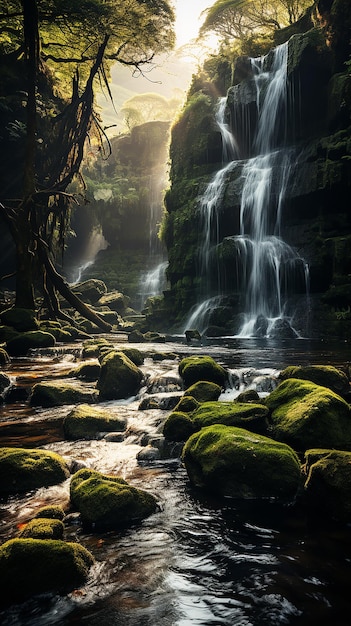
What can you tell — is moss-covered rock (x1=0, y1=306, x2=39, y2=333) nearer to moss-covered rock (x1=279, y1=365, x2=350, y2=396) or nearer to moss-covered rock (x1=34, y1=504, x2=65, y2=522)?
moss-covered rock (x1=279, y1=365, x2=350, y2=396)

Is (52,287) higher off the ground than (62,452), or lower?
higher

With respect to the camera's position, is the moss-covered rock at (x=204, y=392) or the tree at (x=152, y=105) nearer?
the moss-covered rock at (x=204, y=392)

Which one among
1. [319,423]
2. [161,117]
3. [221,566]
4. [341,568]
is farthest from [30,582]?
[161,117]

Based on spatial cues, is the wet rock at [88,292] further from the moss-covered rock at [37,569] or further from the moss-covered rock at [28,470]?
the moss-covered rock at [37,569]

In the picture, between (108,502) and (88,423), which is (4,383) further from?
(108,502)

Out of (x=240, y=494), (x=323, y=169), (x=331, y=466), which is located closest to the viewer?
(x=331, y=466)

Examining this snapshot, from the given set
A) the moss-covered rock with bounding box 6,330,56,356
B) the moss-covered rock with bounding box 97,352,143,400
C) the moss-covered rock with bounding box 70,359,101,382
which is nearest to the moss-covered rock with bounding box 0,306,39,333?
the moss-covered rock with bounding box 6,330,56,356

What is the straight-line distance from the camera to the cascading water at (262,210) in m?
Answer: 21.4

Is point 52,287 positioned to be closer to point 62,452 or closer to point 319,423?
point 62,452

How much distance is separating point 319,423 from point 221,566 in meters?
2.41

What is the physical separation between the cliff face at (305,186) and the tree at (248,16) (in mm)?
10236

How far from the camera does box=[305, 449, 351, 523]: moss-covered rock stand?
3.76 metres

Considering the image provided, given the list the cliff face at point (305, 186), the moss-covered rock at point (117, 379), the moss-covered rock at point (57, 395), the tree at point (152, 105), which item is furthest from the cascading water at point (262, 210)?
the tree at point (152, 105)

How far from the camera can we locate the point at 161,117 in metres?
71.8
